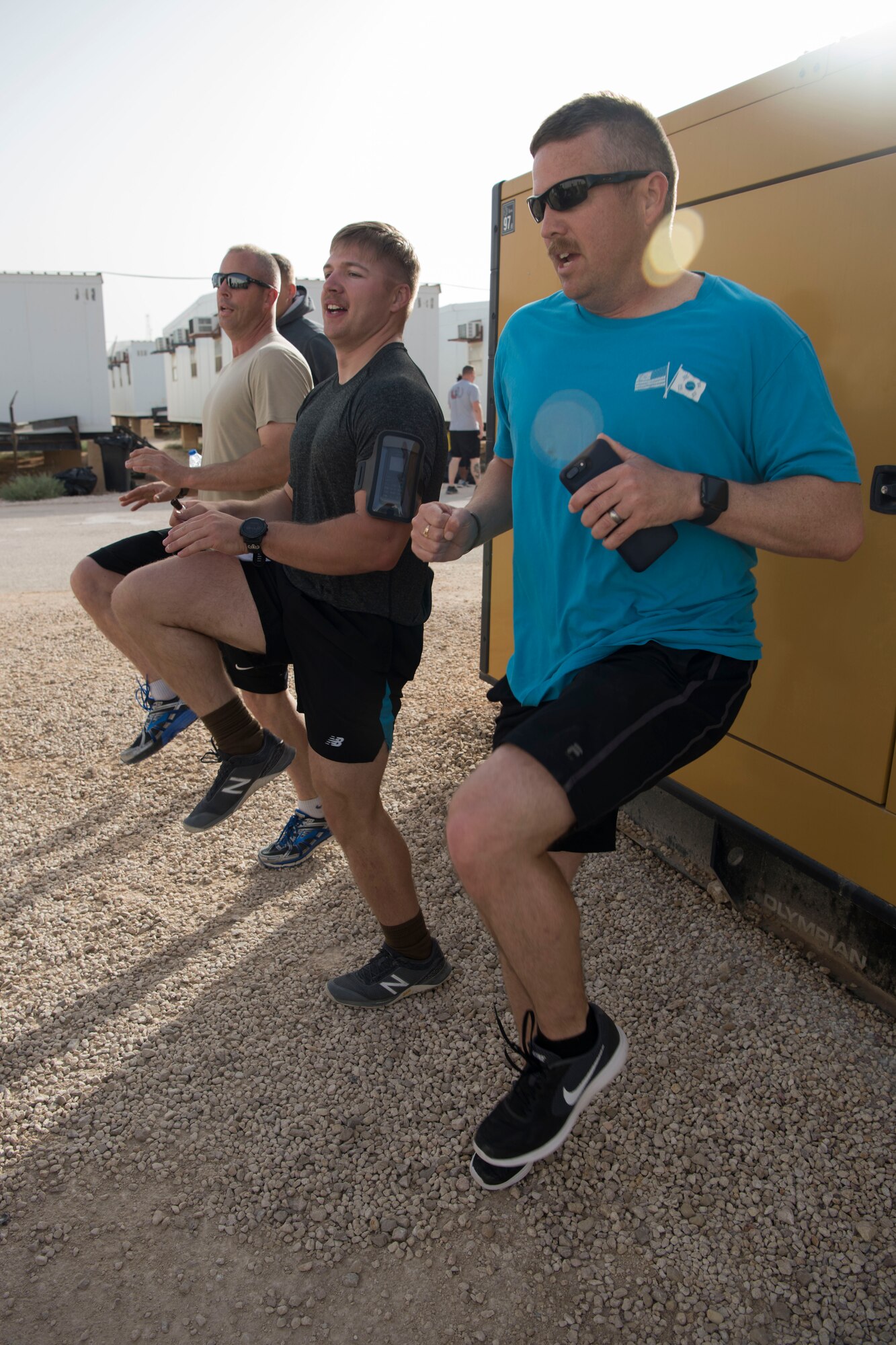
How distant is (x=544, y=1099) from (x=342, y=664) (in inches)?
46.9

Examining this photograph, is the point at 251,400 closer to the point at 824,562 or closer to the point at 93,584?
the point at 93,584

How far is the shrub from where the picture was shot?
17.2m

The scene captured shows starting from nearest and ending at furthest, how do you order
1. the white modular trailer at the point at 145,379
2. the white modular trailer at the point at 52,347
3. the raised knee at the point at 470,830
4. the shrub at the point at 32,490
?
the raised knee at the point at 470,830
the shrub at the point at 32,490
the white modular trailer at the point at 52,347
the white modular trailer at the point at 145,379

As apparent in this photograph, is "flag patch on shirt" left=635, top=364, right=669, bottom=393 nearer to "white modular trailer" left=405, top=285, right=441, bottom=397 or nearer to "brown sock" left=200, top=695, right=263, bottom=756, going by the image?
"brown sock" left=200, top=695, right=263, bottom=756

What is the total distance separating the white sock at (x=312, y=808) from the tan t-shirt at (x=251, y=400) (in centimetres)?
112

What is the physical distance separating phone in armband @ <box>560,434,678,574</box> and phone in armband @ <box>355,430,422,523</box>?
696 millimetres

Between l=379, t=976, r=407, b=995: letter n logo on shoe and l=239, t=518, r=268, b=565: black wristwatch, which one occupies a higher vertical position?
l=239, t=518, r=268, b=565: black wristwatch

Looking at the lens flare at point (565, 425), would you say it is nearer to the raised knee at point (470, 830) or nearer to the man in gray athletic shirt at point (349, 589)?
the man in gray athletic shirt at point (349, 589)

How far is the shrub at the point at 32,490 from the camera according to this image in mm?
17172

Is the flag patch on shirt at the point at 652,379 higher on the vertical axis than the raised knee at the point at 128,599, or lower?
higher

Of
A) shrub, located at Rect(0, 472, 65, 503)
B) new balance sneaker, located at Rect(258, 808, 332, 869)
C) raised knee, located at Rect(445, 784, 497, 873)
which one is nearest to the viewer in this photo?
raised knee, located at Rect(445, 784, 497, 873)

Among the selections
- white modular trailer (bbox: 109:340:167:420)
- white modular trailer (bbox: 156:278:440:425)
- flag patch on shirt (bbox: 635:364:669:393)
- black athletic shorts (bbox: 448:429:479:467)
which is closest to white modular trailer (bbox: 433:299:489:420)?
white modular trailer (bbox: 156:278:440:425)

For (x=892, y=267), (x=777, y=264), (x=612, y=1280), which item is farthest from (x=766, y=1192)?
(x=777, y=264)

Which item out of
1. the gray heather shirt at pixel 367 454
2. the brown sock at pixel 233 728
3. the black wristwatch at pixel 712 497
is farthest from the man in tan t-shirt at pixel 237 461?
the black wristwatch at pixel 712 497
